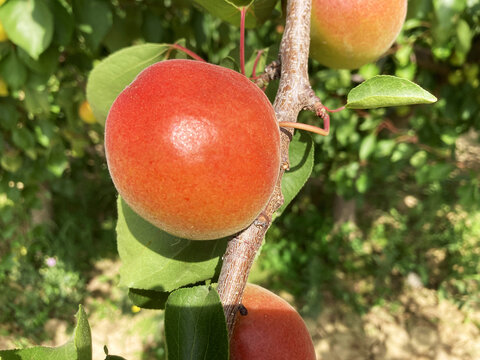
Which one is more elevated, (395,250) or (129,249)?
(129,249)

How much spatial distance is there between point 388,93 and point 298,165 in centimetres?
21

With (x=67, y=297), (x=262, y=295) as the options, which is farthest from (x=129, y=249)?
(x=67, y=297)

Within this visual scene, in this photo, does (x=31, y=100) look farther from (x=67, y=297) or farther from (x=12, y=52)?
(x=67, y=297)

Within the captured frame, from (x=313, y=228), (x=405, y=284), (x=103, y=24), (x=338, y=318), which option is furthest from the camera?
(x=313, y=228)

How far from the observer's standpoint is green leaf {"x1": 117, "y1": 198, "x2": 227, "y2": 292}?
2.04ft

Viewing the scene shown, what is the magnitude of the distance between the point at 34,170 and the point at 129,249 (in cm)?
176

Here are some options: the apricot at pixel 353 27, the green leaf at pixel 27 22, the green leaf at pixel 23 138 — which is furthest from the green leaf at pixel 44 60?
the apricot at pixel 353 27

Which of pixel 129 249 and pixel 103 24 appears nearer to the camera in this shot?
pixel 129 249

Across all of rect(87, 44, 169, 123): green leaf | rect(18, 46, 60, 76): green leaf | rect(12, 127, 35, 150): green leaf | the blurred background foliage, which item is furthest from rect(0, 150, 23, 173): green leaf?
rect(87, 44, 169, 123): green leaf

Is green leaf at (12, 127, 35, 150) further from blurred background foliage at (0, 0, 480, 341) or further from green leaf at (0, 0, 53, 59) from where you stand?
green leaf at (0, 0, 53, 59)

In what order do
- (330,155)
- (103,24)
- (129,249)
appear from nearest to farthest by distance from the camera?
(129,249), (103,24), (330,155)

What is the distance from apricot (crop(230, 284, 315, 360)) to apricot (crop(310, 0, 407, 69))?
0.51 meters

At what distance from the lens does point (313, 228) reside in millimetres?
3377

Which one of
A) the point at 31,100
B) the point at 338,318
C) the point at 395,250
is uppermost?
the point at 31,100
